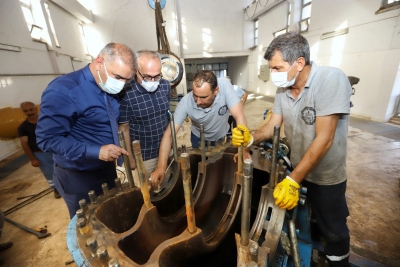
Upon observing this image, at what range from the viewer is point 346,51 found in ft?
18.6

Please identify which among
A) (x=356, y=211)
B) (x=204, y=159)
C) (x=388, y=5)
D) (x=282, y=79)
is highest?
(x=388, y=5)

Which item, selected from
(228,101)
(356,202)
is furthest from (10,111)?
(356,202)

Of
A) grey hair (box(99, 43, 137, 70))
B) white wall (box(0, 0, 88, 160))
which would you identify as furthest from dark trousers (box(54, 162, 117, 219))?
white wall (box(0, 0, 88, 160))

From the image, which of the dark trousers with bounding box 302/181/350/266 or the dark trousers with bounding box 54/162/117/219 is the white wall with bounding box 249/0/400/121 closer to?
the dark trousers with bounding box 302/181/350/266

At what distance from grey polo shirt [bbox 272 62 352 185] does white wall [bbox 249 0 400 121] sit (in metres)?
5.23

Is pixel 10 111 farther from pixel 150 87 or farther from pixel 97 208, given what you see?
pixel 97 208

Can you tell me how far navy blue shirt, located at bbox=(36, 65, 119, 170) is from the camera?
1.26 meters

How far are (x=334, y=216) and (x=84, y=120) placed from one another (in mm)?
1955

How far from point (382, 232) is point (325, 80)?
6.36ft

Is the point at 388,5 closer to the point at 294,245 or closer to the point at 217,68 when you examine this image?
the point at 294,245

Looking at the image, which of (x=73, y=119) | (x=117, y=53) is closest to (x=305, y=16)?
(x=117, y=53)

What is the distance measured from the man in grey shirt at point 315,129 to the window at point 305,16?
25.6 ft

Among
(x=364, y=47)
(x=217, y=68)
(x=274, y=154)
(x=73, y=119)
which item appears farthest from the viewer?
(x=217, y=68)

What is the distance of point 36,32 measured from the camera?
579cm
